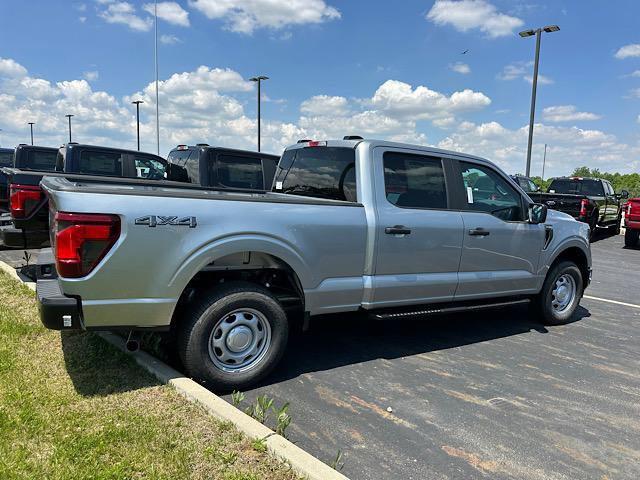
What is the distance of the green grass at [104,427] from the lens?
2.71 m

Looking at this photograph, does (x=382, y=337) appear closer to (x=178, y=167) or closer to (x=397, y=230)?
(x=397, y=230)

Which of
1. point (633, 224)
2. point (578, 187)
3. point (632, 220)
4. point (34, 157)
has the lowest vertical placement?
point (633, 224)

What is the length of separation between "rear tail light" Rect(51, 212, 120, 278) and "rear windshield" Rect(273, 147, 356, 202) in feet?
6.77

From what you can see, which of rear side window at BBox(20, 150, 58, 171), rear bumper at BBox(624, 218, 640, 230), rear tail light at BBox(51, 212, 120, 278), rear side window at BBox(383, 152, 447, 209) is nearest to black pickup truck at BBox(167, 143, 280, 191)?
rear side window at BBox(383, 152, 447, 209)

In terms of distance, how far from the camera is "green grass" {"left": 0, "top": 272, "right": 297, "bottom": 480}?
271 centimetres

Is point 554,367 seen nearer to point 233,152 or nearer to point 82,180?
point 82,180

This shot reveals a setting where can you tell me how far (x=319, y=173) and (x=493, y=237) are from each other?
1.92 meters

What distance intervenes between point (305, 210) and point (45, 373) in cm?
231

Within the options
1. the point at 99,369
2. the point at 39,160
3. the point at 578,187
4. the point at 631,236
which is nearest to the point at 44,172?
the point at 99,369

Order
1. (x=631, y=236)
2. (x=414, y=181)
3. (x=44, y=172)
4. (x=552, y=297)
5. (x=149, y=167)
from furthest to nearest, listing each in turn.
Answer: (x=631, y=236), (x=149, y=167), (x=44, y=172), (x=552, y=297), (x=414, y=181)

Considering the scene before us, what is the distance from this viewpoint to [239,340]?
12.6 feet

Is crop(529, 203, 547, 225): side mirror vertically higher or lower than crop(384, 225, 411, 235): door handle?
higher

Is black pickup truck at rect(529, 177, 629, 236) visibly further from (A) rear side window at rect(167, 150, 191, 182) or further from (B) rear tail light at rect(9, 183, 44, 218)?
(B) rear tail light at rect(9, 183, 44, 218)

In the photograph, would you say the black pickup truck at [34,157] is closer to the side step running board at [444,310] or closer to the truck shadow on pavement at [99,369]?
the truck shadow on pavement at [99,369]
